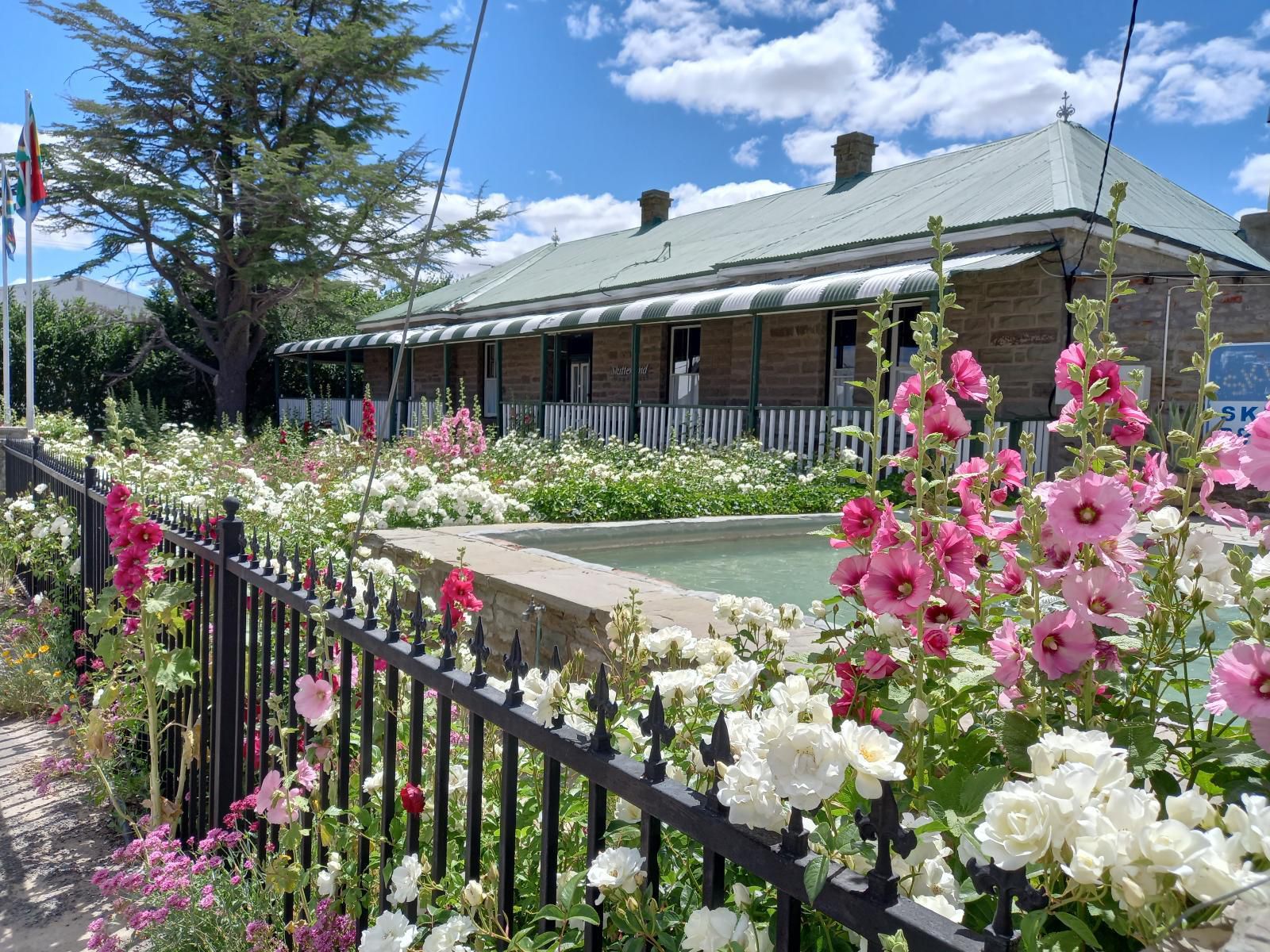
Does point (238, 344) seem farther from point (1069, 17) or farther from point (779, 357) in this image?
point (1069, 17)

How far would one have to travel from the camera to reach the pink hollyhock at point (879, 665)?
1389mm

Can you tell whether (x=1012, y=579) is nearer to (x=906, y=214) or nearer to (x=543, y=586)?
(x=543, y=586)

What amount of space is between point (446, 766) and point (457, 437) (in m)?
8.57

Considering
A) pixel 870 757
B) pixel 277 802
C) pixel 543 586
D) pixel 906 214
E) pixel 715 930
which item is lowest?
pixel 277 802

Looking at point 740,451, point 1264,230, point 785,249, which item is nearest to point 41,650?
point 740,451

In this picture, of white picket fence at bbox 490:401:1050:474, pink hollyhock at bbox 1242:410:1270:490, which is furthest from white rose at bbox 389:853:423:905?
white picket fence at bbox 490:401:1050:474

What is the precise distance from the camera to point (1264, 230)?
12.1 m

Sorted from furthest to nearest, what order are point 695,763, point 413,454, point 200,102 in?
1. point 200,102
2. point 413,454
3. point 695,763

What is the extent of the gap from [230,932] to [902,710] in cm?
179

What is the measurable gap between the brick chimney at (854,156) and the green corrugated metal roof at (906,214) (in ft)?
1.17

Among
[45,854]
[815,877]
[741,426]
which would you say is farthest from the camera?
[741,426]

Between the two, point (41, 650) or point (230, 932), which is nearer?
point (230, 932)

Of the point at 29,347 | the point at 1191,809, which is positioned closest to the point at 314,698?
the point at 1191,809

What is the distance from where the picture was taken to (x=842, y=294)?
33.1ft
